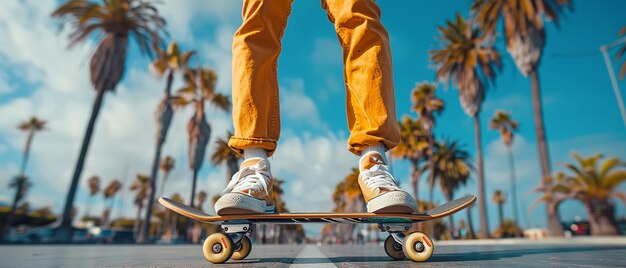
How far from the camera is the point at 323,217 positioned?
4.24 feet

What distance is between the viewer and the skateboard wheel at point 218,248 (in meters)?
1.17

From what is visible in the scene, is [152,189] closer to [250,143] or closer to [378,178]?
[250,143]

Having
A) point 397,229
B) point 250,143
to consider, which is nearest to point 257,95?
point 250,143

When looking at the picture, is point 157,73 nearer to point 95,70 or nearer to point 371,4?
point 95,70

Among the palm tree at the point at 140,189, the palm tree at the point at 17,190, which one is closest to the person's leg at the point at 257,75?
the palm tree at the point at 17,190

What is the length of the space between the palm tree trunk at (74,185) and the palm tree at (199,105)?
831cm

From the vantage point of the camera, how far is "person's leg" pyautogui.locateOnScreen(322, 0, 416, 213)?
141 cm

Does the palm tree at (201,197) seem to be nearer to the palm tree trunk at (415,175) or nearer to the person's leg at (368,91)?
the palm tree trunk at (415,175)

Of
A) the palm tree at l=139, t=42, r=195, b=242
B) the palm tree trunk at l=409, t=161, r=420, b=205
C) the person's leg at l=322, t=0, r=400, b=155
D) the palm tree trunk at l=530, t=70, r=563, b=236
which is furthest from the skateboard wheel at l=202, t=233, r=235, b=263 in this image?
the palm tree trunk at l=409, t=161, r=420, b=205

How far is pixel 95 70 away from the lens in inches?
578

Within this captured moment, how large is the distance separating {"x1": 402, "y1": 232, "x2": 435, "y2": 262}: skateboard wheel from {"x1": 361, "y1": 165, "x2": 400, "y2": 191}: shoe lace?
0.19 metres

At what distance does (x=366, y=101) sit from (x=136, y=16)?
54.0 feet

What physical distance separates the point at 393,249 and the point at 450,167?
2868 centimetres

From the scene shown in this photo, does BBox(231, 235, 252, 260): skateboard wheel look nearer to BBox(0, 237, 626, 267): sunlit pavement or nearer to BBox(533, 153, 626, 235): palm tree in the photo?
BBox(0, 237, 626, 267): sunlit pavement
